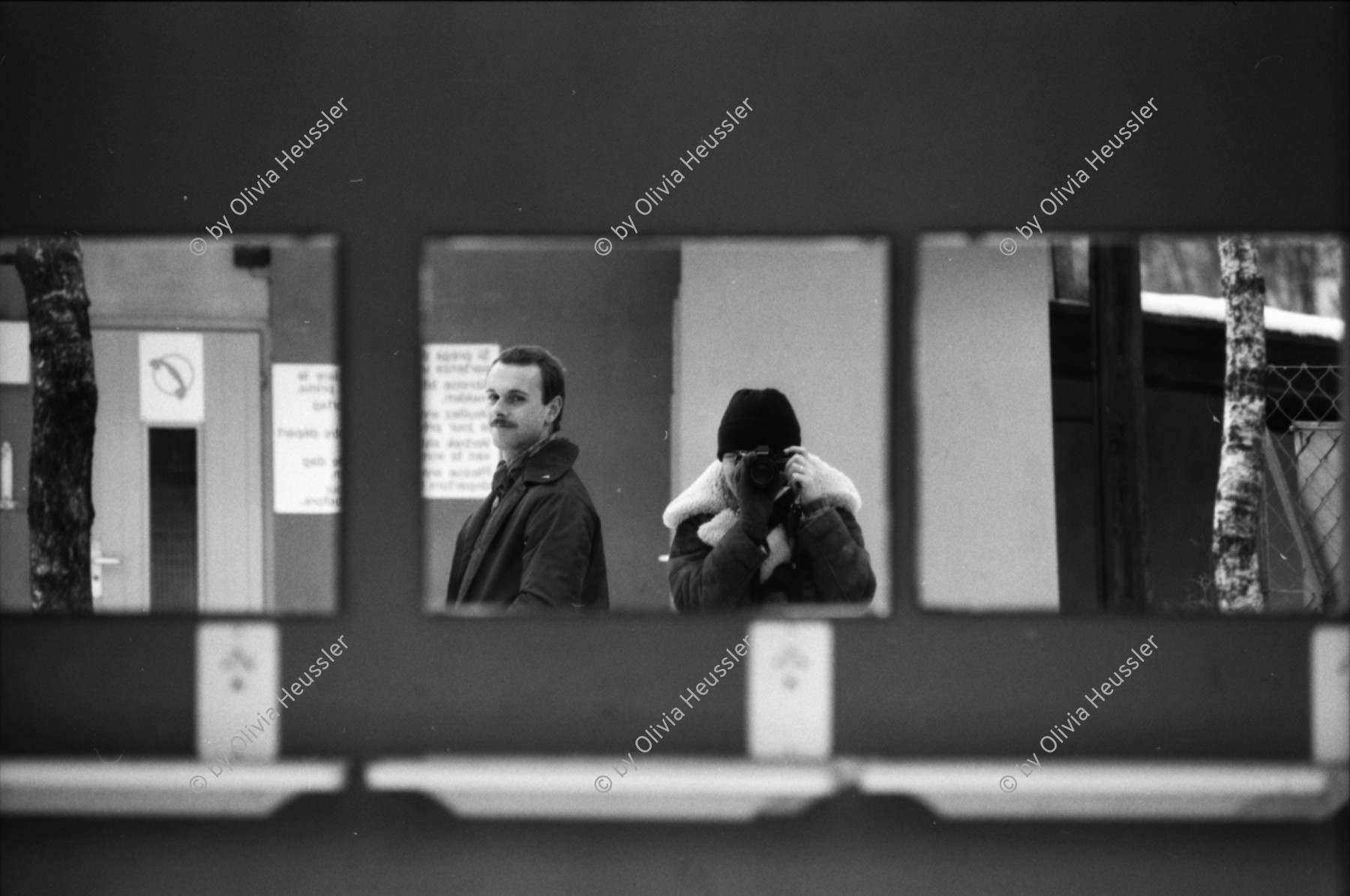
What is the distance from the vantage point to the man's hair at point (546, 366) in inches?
142

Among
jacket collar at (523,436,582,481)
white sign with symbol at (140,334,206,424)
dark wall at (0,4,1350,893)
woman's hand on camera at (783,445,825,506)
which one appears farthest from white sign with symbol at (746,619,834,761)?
white sign with symbol at (140,334,206,424)

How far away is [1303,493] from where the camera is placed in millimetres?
3459

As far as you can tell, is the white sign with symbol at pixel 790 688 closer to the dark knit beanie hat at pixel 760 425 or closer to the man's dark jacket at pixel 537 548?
the man's dark jacket at pixel 537 548

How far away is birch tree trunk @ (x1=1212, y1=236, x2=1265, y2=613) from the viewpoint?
348 centimetres

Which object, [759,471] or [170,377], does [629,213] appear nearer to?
[759,471]

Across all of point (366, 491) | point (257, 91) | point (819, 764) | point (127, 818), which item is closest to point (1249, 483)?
point (819, 764)

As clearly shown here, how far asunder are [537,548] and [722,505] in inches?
19.2

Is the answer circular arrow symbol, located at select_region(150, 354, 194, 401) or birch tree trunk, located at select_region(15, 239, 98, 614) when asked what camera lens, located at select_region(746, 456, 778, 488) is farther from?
birch tree trunk, located at select_region(15, 239, 98, 614)

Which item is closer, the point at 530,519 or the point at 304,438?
the point at 304,438

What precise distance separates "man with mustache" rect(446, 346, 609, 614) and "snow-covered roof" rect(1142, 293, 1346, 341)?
150 cm

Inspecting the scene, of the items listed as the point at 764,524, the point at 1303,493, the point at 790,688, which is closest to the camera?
the point at 790,688

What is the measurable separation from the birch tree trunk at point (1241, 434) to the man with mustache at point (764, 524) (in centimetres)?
90

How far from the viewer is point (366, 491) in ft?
11.0

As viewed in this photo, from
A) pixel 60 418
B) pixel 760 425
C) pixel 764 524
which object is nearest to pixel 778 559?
pixel 764 524
